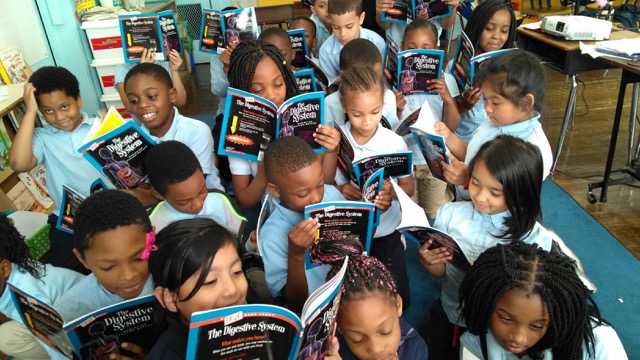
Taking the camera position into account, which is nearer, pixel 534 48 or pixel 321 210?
pixel 321 210

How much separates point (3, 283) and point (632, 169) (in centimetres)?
332

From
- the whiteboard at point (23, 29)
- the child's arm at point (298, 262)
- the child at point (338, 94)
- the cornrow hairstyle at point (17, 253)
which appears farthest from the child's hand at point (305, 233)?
the whiteboard at point (23, 29)

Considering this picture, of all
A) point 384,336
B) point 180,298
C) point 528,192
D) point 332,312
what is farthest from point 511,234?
point 180,298

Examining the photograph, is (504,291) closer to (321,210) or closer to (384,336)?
(384,336)

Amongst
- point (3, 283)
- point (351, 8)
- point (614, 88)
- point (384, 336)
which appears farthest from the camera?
point (614, 88)

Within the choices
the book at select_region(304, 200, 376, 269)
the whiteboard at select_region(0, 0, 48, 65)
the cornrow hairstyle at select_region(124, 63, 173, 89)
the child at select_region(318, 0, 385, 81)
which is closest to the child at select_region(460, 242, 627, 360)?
the book at select_region(304, 200, 376, 269)

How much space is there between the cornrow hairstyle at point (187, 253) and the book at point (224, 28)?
1.92 m

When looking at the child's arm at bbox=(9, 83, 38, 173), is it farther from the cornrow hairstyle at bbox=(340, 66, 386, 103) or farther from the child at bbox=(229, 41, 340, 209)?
the cornrow hairstyle at bbox=(340, 66, 386, 103)

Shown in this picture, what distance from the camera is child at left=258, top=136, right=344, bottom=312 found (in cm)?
146

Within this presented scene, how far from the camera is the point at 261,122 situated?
1.84 m

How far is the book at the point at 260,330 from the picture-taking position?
33.0 inches

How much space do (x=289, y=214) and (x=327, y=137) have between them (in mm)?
436

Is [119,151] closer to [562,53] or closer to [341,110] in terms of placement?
[341,110]

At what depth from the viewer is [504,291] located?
1270 millimetres
